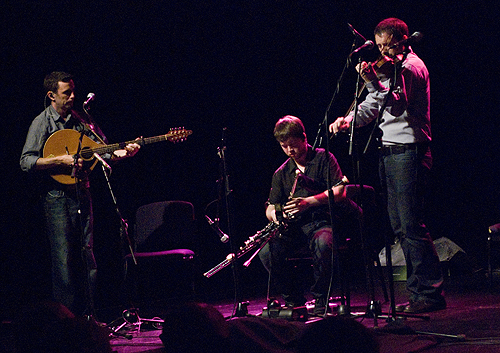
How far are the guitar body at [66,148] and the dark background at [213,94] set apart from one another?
1387mm

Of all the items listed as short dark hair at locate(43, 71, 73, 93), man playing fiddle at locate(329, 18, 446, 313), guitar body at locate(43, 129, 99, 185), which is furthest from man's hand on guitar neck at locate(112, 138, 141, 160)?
man playing fiddle at locate(329, 18, 446, 313)

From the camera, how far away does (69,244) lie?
4.08 metres

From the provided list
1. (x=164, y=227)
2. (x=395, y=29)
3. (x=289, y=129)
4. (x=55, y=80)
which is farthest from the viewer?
(x=164, y=227)

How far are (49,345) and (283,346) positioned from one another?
1.15 metres

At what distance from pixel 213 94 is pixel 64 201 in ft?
9.40

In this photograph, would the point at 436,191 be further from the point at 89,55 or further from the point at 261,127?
the point at 89,55

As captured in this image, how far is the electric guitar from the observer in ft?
13.4

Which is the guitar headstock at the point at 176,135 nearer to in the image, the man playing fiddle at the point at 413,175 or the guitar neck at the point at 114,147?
the guitar neck at the point at 114,147

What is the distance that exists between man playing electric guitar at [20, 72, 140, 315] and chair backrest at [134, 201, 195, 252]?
3.21ft

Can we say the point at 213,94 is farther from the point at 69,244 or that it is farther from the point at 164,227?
the point at 69,244

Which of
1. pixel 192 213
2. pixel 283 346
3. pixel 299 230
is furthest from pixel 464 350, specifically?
pixel 192 213

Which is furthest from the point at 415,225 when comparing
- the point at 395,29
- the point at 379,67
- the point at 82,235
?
the point at 82,235

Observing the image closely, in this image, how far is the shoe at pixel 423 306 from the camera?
3628 mm

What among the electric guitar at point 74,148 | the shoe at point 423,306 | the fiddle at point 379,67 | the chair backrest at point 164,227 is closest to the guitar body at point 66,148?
the electric guitar at point 74,148
